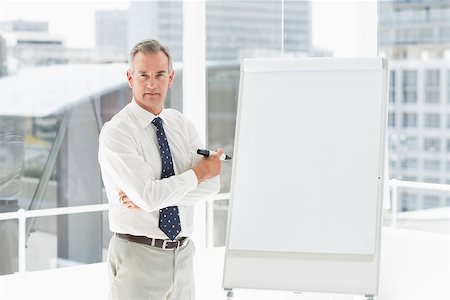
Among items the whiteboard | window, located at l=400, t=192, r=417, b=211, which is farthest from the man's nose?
window, located at l=400, t=192, r=417, b=211

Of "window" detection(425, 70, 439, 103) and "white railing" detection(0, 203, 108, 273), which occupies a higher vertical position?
"window" detection(425, 70, 439, 103)

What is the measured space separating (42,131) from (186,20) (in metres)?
1.16

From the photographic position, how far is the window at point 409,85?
17.5 feet

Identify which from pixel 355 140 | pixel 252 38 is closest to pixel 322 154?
pixel 355 140

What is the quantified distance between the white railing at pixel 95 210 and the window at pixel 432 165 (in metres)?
0.17

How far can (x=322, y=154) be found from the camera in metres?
3.26

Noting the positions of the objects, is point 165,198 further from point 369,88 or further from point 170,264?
point 369,88

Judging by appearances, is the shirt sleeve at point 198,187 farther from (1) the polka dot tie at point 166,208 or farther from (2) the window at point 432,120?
(2) the window at point 432,120

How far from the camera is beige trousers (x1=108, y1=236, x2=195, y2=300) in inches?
114

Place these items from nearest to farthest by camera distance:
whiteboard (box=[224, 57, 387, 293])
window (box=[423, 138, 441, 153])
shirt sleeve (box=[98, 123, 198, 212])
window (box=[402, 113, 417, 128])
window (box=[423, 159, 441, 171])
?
shirt sleeve (box=[98, 123, 198, 212])
whiteboard (box=[224, 57, 387, 293])
window (box=[423, 159, 441, 171])
window (box=[423, 138, 441, 153])
window (box=[402, 113, 417, 128])

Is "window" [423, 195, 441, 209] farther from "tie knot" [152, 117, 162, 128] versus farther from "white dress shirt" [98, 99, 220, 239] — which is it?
"tie knot" [152, 117, 162, 128]

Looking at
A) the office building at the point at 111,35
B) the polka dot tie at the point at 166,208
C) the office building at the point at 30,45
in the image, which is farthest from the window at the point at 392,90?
the polka dot tie at the point at 166,208

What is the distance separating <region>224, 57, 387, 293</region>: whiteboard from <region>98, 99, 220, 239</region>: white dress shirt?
0.93ft

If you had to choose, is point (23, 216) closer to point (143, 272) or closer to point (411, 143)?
point (143, 272)
